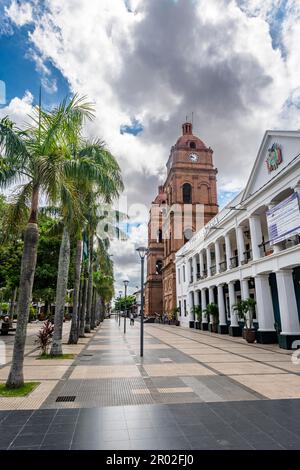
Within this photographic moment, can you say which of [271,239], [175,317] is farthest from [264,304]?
[175,317]

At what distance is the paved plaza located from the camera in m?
4.52

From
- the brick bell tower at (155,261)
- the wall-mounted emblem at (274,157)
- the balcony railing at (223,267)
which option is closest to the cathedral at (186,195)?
the brick bell tower at (155,261)

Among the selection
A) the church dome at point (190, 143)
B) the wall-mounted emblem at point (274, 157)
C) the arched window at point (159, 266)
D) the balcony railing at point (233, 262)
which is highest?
the church dome at point (190, 143)

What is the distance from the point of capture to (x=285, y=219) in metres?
14.9

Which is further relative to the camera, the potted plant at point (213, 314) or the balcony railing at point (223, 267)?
the potted plant at point (213, 314)

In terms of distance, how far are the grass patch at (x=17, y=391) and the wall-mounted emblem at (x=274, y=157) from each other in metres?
14.9

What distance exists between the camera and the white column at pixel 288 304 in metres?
15.2

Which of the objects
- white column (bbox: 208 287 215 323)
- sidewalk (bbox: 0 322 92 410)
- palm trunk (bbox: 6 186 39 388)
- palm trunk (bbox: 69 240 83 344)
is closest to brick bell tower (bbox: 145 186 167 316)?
white column (bbox: 208 287 215 323)

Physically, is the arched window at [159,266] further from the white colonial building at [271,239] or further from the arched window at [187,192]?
the white colonial building at [271,239]

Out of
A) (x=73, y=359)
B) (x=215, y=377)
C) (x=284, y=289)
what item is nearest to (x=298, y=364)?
(x=215, y=377)

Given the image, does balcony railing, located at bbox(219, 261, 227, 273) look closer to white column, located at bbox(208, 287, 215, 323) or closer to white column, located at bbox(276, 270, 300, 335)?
white column, located at bbox(208, 287, 215, 323)

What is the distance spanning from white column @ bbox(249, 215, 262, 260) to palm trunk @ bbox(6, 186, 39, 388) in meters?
14.2

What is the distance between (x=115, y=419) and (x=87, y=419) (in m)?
0.49

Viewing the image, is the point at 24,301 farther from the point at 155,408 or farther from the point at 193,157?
the point at 193,157
